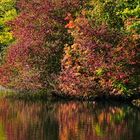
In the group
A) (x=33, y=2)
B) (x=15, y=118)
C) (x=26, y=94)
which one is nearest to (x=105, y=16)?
(x=33, y=2)

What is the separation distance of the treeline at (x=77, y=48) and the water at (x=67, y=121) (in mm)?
2142

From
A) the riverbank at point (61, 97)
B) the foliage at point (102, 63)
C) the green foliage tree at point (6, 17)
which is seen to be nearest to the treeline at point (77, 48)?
the foliage at point (102, 63)

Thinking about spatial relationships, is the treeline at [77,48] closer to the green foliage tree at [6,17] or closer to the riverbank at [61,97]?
the riverbank at [61,97]

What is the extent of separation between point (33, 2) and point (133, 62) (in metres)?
10.0

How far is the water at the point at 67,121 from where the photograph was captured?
76.9 feet

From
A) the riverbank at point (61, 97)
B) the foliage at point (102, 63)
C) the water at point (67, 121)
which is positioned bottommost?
the water at point (67, 121)

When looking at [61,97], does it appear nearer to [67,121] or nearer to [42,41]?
[42,41]

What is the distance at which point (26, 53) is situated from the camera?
42.2m

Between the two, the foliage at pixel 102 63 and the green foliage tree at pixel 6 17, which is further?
the green foliage tree at pixel 6 17

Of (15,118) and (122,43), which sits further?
(122,43)

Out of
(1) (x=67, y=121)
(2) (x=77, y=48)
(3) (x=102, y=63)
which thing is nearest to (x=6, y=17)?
(2) (x=77, y=48)

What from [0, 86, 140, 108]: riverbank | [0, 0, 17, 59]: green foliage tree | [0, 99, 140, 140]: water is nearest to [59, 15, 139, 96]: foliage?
[0, 86, 140, 108]: riverbank

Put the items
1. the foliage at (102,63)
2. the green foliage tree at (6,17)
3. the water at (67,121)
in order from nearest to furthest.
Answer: the water at (67,121), the foliage at (102,63), the green foliage tree at (6,17)

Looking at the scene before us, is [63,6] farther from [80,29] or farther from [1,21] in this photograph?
[1,21]
